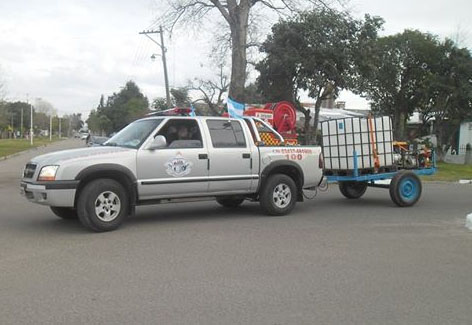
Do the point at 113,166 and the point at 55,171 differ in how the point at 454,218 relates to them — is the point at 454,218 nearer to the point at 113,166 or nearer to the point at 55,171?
the point at 113,166

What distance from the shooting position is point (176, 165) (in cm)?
916

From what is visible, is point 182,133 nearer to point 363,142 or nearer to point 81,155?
point 81,155

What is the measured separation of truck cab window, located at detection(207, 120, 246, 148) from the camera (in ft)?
32.2

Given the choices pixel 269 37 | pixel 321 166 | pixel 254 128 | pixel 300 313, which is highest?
pixel 269 37

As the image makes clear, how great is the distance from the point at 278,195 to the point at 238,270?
4.19 m

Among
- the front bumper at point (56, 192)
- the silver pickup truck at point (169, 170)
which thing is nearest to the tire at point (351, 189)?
the silver pickup truck at point (169, 170)

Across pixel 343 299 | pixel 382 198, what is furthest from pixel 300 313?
pixel 382 198

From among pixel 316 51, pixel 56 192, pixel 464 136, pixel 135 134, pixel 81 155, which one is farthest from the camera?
pixel 464 136

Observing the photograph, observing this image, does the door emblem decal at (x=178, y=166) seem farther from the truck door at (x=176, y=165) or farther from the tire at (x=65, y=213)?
the tire at (x=65, y=213)

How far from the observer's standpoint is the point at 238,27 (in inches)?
927

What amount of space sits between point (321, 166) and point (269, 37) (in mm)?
14026

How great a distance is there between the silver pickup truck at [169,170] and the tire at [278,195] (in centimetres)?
2

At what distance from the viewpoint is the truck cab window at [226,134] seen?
9.80 meters

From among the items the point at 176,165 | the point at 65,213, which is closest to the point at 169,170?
the point at 176,165
